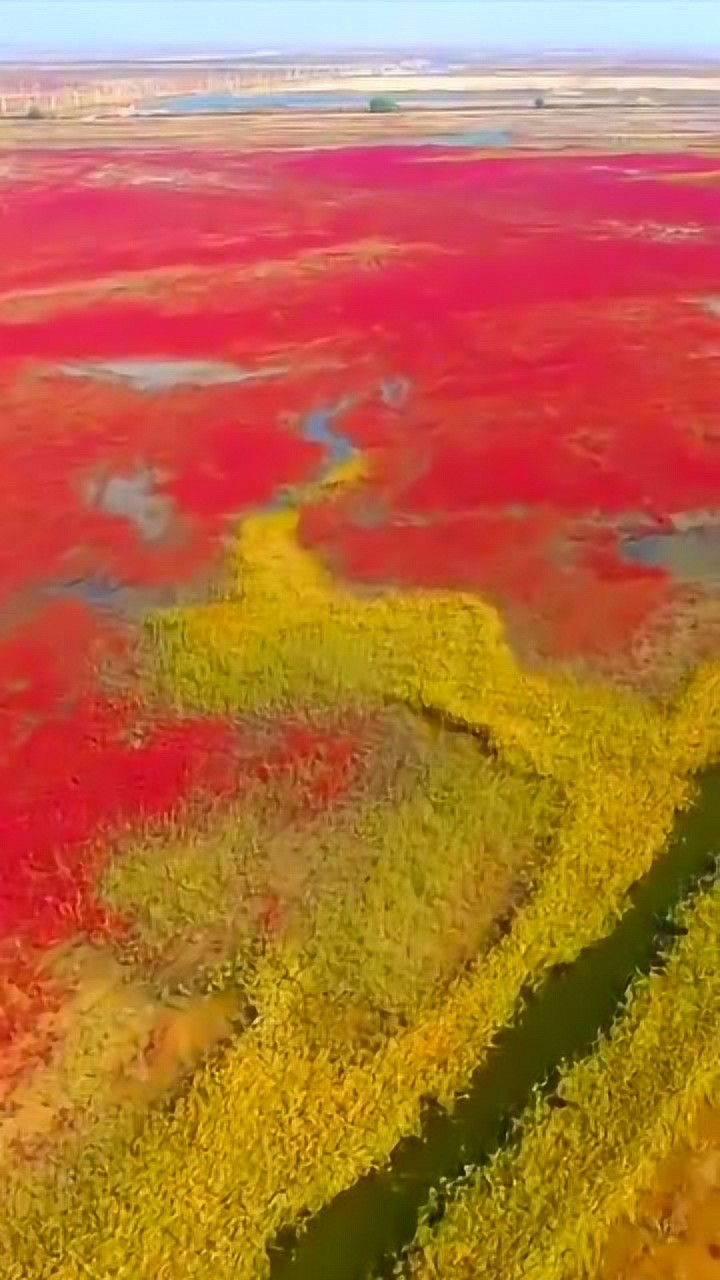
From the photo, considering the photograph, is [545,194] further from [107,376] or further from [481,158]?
[107,376]

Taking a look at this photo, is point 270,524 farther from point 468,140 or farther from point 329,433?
point 468,140

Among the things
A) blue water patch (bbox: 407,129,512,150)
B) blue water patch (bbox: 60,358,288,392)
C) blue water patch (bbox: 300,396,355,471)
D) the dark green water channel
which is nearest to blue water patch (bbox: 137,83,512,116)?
blue water patch (bbox: 407,129,512,150)

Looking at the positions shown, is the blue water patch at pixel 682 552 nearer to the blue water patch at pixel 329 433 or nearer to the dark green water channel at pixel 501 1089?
the blue water patch at pixel 329 433

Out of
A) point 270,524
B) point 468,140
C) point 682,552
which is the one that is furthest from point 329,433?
point 468,140

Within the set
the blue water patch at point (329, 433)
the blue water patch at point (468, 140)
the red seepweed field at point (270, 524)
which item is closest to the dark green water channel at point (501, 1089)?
the red seepweed field at point (270, 524)

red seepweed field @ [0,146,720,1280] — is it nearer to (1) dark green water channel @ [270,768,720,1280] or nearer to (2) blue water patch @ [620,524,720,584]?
(2) blue water patch @ [620,524,720,584]

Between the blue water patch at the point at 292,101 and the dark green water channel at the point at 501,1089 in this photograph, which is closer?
the dark green water channel at the point at 501,1089
